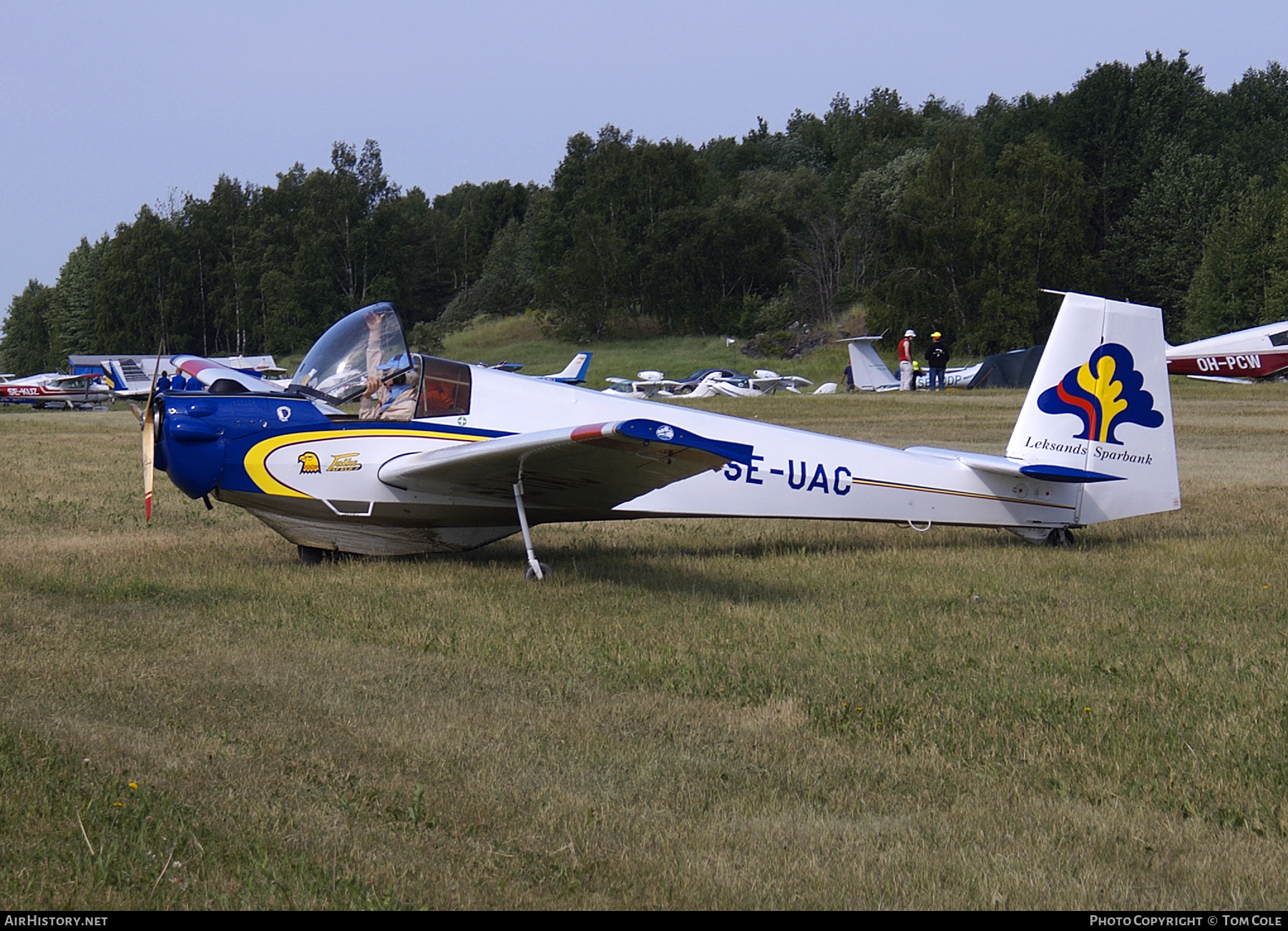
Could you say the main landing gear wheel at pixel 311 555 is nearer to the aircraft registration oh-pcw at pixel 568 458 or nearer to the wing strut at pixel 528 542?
the aircraft registration oh-pcw at pixel 568 458

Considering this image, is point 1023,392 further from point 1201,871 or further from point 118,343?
point 118,343

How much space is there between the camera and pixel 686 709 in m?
5.24

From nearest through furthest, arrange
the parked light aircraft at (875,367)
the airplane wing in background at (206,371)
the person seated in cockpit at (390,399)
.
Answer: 1. the person seated in cockpit at (390,399)
2. the airplane wing in background at (206,371)
3. the parked light aircraft at (875,367)

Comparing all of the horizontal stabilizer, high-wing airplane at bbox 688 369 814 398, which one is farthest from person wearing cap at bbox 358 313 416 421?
high-wing airplane at bbox 688 369 814 398

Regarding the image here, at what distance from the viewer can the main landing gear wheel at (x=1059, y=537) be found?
32.6 feet

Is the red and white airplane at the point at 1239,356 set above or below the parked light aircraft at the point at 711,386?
above

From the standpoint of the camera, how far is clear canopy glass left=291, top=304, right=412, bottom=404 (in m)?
9.05

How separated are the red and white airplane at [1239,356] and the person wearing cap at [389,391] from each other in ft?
96.8

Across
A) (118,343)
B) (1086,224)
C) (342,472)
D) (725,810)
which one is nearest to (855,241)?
(1086,224)

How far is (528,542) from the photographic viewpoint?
28.0 feet

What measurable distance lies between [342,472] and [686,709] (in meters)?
4.43

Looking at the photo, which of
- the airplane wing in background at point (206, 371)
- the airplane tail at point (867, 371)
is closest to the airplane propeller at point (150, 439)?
the airplane wing in background at point (206, 371)

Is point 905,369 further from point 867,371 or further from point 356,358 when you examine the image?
point 356,358

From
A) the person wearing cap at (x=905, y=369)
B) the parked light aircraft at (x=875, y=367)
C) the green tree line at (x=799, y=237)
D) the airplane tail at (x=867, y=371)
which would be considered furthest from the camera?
the green tree line at (x=799, y=237)
